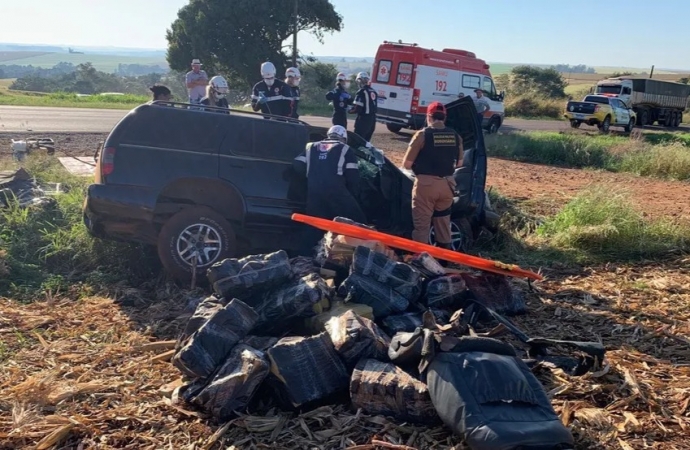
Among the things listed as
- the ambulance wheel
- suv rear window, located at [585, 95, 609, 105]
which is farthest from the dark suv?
suv rear window, located at [585, 95, 609, 105]

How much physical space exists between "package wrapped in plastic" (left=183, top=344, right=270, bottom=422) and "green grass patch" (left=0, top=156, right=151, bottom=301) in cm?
284

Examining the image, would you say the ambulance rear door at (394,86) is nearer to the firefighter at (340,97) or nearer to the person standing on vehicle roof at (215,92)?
the firefighter at (340,97)

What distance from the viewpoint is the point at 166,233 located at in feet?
20.2

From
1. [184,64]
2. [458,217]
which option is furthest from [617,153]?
[184,64]

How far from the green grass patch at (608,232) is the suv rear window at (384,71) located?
43.3 ft

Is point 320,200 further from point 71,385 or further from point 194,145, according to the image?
point 71,385

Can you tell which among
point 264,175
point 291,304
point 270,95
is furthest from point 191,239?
point 270,95

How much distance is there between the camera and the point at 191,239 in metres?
6.24

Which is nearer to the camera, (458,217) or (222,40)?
(458,217)

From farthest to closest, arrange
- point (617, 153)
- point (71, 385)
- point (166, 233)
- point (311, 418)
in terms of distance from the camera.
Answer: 1. point (617, 153)
2. point (166, 233)
3. point (71, 385)
4. point (311, 418)

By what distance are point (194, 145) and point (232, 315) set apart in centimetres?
258

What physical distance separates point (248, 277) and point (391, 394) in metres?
1.63

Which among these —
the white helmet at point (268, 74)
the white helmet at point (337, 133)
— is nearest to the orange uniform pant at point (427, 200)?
the white helmet at point (337, 133)

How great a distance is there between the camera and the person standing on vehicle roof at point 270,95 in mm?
10297
